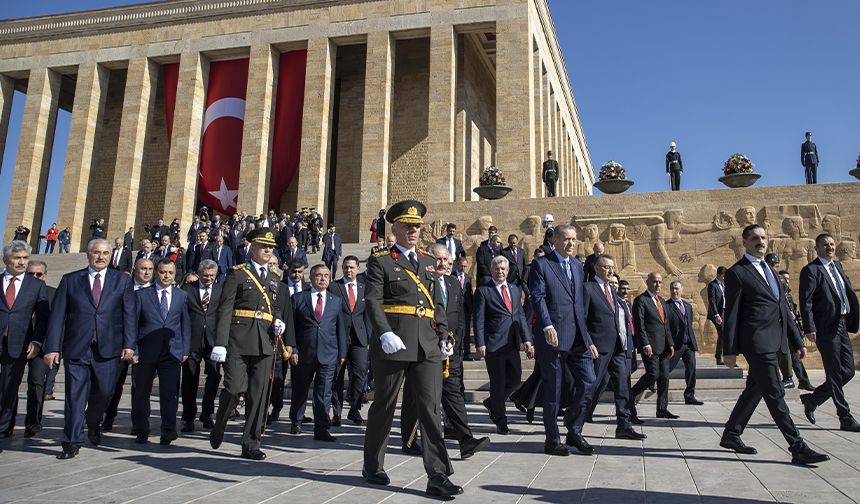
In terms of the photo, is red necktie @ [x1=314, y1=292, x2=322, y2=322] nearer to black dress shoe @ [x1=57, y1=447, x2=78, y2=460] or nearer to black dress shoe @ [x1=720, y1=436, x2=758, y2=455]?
black dress shoe @ [x1=57, y1=447, x2=78, y2=460]

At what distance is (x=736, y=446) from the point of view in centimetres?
511

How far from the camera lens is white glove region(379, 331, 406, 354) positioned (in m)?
4.08

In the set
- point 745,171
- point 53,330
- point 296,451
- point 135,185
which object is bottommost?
point 296,451

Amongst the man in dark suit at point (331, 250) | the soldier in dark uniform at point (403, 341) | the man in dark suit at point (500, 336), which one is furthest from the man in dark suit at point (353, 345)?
the man in dark suit at point (331, 250)

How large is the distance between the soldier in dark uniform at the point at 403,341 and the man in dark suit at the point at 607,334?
1963 mm

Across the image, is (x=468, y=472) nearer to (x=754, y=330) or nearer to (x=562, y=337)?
(x=562, y=337)

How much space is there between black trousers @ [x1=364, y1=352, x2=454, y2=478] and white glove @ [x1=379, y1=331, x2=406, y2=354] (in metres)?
0.22

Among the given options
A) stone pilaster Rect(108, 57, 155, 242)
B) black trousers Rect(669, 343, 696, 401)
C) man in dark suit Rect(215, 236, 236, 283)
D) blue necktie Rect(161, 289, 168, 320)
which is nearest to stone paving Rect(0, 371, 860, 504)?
blue necktie Rect(161, 289, 168, 320)

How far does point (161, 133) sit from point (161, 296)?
2759cm

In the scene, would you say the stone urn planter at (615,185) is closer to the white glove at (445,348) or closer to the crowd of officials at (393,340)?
the crowd of officials at (393,340)

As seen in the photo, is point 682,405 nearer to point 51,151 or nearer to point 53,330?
point 53,330

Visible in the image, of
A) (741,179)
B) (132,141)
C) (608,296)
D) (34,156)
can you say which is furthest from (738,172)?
(34,156)

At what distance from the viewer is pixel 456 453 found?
5.40 metres

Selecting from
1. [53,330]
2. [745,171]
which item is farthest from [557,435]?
[745,171]
